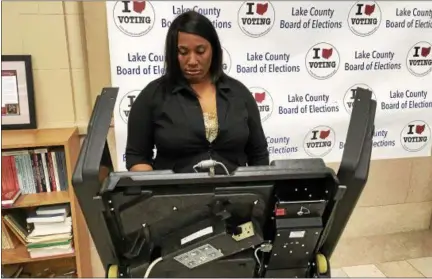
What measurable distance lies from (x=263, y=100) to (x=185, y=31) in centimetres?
97

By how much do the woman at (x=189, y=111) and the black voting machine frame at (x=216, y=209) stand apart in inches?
15.4

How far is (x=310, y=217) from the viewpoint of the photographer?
2.57 ft

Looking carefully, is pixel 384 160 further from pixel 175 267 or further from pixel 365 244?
pixel 175 267

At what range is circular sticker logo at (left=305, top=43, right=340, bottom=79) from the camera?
208 cm

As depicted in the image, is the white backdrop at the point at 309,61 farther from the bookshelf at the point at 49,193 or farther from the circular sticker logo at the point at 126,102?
the bookshelf at the point at 49,193

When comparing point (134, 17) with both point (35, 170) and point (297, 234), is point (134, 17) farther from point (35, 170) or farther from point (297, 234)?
point (297, 234)

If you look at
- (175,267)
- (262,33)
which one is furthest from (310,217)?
(262,33)

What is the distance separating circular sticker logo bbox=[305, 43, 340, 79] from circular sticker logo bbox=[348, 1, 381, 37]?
0.53 feet

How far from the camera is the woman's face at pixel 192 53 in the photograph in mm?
1193

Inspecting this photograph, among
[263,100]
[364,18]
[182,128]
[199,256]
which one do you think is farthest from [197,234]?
[364,18]

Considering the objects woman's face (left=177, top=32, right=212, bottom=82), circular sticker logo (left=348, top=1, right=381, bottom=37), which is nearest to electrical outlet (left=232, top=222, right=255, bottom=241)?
woman's face (left=177, top=32, right=212, bottom=82)

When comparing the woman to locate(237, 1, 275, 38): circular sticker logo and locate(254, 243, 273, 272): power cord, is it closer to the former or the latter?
locate(254, 243, 273, 272): power cord

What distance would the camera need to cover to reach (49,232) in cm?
186

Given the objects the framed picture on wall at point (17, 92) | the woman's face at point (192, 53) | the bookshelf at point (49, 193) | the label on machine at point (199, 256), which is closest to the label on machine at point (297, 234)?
the label on machine at point (199, 256)
